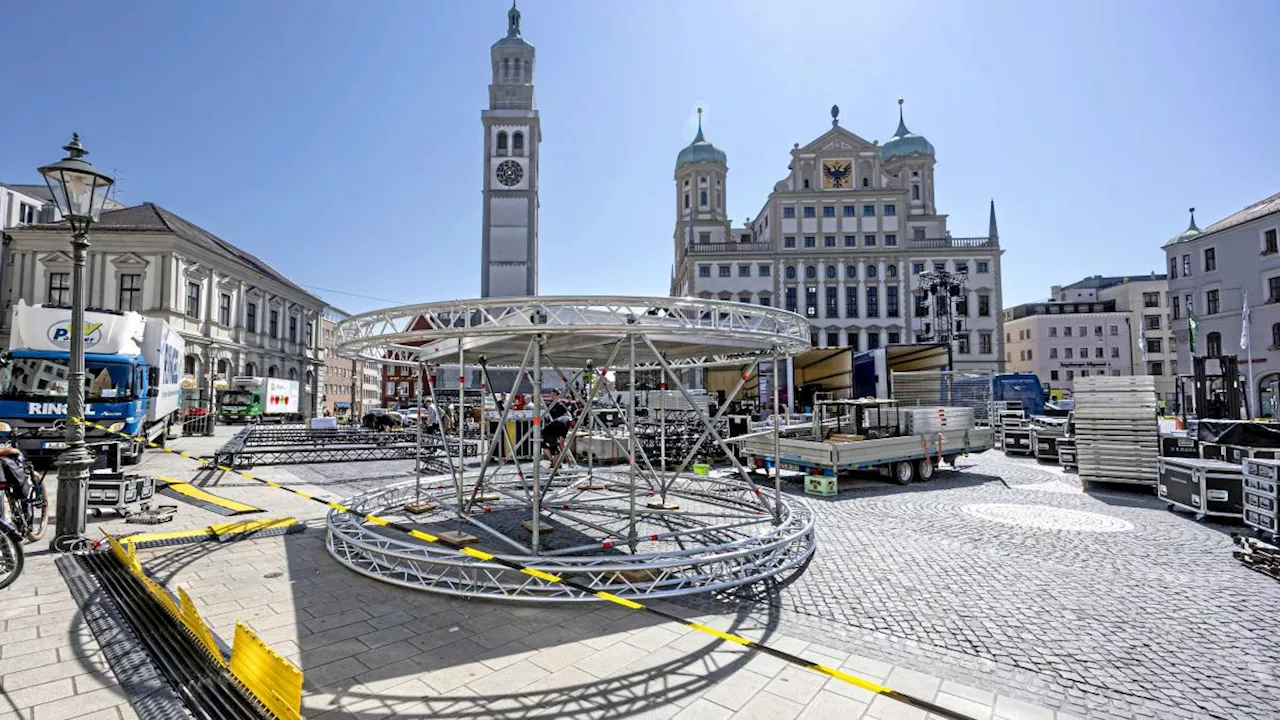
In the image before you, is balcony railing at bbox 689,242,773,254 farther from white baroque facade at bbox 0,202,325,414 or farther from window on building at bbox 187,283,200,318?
window on building at bbox 187,283,200,318

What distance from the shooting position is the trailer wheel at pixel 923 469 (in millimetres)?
15078

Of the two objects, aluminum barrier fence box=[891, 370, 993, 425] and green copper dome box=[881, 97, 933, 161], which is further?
green copper dome box=[881, 97, 933, 161]

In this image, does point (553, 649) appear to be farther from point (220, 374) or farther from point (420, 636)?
point (220, 374)

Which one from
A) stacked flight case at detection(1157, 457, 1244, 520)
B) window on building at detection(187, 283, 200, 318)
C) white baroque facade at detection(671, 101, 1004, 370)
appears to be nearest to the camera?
stacked flight case at detection(1157, 457, 1244, 520)

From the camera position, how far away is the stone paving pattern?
13.0 feet

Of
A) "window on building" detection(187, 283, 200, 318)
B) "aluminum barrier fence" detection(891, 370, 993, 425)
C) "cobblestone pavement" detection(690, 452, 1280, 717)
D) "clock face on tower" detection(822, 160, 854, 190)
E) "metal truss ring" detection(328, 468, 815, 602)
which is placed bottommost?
"cobblestone pavement" detection(690, 452, 1280, 717)

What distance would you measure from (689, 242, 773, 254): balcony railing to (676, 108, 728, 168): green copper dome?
762 inches

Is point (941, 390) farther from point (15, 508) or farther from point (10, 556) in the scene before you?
point (15, 508)

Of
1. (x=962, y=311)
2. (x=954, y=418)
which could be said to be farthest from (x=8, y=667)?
(x=962, y=311)

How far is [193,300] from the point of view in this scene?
42312mm

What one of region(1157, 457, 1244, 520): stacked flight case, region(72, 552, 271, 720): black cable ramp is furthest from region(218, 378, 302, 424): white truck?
region(1157, 457, 1244, 520): stacked flight case

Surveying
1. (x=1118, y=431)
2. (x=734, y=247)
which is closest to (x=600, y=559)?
(x=1118, y=431)

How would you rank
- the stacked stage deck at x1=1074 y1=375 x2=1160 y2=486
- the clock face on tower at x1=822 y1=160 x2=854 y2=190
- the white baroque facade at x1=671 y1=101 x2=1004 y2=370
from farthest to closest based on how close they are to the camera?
1. the clock face on tower at x1=822 y1=160 x2=854 y2=190
2. the white baroque facade at x1=671 y1=101 x2=1004 y2=370
3. the stacked stage deck at x1=1074 y1=375 x2=1160 y2=486

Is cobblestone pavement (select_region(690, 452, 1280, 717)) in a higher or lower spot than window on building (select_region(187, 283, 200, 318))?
lower
